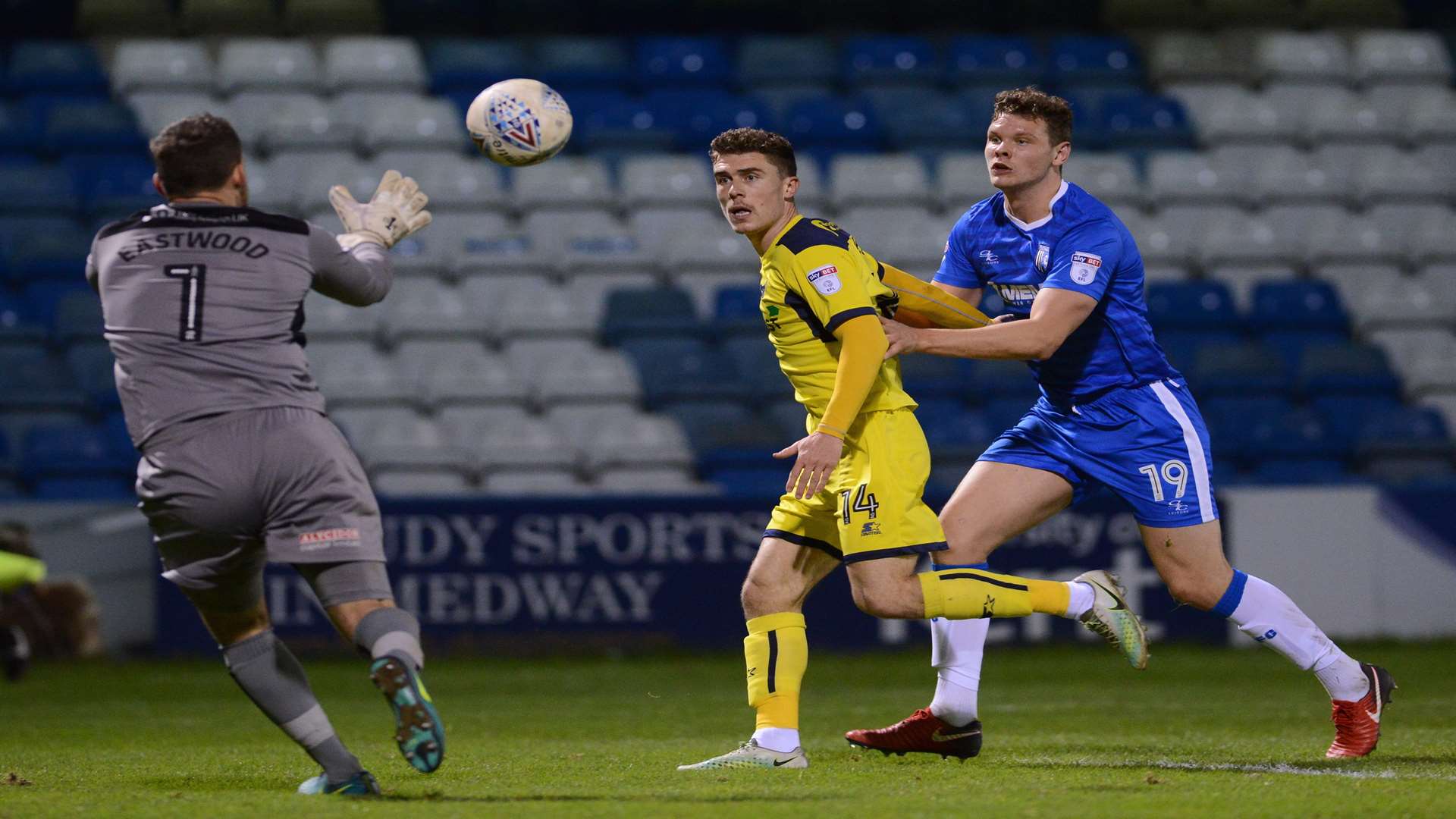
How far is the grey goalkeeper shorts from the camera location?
4180mm

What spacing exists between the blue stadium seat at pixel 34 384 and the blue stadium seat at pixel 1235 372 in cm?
813

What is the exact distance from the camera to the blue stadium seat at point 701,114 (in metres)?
14.5

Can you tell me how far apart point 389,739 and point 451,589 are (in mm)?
4187

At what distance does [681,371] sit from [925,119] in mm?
4030

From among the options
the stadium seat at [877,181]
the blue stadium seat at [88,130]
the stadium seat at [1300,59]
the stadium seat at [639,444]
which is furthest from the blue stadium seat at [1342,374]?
the blue stadium seat at [88,130]

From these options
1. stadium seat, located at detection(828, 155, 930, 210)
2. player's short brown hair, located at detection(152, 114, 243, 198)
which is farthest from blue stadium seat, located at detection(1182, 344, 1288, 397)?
player's short brown hair, located at detection(152, 114, 243, 198)

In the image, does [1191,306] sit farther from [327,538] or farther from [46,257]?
[327,538]

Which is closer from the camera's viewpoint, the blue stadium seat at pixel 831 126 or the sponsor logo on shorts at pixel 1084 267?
the sponsor logo on shorts at pixel 1084 267

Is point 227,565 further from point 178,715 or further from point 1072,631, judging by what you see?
point 1072,631

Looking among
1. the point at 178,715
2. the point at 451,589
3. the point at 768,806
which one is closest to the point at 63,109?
the point at 451,589

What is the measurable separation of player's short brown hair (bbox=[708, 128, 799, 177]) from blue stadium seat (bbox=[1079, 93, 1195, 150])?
33.7 feet

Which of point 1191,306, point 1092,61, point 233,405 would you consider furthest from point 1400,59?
point 233,405

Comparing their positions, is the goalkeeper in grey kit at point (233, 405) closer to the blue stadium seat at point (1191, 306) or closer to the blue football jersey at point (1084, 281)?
the blue football jersey at point (1084, 281)

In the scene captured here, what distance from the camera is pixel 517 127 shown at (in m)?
5.52
